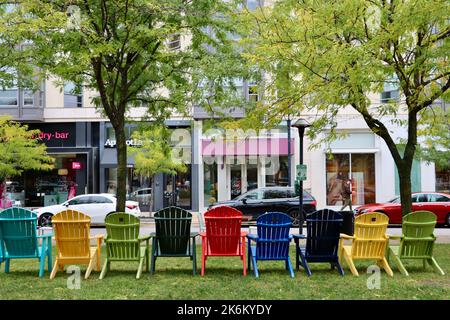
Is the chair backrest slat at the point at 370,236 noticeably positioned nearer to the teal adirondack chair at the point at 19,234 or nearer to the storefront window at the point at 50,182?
the teal adirondack chair at the point at 19,234

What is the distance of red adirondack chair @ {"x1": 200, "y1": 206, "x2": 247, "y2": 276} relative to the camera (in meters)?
7.91

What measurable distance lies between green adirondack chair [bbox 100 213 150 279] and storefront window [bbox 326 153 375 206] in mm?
20048

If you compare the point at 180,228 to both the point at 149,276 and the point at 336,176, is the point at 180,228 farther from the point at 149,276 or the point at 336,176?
the point at 336,176

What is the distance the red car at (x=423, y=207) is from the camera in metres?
19.3

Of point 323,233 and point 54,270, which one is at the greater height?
point 323,233

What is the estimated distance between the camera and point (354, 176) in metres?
26.5

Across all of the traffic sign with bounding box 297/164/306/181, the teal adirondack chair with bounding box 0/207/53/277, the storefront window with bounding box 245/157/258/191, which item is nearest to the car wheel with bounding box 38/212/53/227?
the traffic sign with bounding box 297/164/306/181

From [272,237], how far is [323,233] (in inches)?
32.5

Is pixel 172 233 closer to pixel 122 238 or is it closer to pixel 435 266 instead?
pixel 122 238

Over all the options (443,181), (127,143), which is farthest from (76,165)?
(443,181)

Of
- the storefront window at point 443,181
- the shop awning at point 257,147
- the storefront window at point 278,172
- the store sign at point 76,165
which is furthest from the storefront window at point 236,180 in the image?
the storefront window at point 443,181
